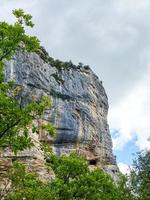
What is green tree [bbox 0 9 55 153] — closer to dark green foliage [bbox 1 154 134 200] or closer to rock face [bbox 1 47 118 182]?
dark green foliage [bbox 1 154 134 200]

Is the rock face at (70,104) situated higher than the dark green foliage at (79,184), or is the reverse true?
the rock face at (70,104)

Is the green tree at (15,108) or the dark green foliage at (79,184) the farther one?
the dark green foliage at (79,184)

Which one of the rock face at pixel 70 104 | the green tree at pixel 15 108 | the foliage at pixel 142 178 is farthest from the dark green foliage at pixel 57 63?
the green tree at pixel 15 108

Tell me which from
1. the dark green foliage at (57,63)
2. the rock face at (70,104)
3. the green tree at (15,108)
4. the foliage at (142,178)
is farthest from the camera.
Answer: the dark green foliage at (57,63)

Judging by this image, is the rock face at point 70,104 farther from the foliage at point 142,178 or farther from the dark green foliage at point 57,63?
the foliage at point 142,178

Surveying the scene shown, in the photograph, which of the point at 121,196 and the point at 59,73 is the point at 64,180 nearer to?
the point at 121,196

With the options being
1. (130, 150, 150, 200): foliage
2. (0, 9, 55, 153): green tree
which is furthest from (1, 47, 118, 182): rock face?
(0, 9, 55, 153): green tree

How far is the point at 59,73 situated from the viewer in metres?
76.6

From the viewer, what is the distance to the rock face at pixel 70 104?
2685 inches

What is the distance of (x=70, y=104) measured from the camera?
72.6 metres

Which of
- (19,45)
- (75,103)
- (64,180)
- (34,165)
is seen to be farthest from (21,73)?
(19,45)

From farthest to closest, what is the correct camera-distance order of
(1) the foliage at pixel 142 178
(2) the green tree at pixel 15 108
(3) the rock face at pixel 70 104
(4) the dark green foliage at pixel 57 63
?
(4) the dark green foliage at pixel 57 63 < (3) the rock face at pixel 70 104 < (1) the foliage at pixel 142 178 < (2) the green tree at pixel 15 108

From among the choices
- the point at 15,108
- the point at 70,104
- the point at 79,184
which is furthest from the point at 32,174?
the point at 70,104

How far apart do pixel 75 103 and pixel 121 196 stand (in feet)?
114
